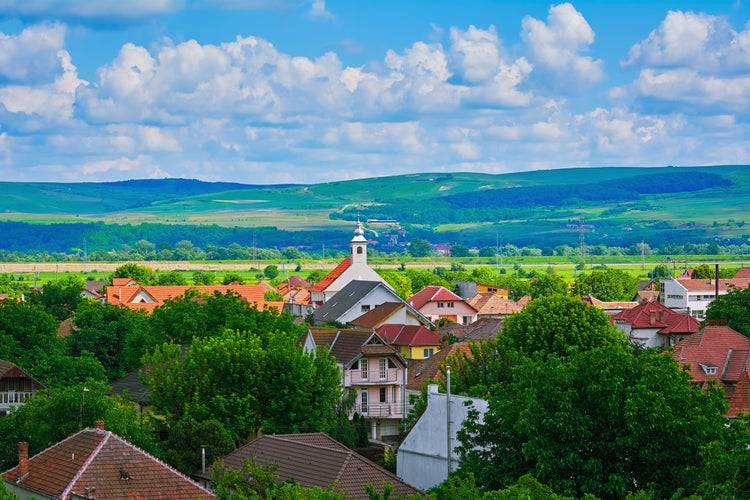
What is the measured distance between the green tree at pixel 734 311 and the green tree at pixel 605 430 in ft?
152

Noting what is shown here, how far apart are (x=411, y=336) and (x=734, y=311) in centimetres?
1941

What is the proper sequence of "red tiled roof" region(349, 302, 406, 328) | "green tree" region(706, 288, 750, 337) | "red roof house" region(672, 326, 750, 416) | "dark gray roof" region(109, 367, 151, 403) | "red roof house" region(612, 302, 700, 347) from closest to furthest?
"dark gray roof" region(109, 367, 151, 403), "red roof house" region(672, 326, 750, 416), "green tree" region(706, 288, 750, 337), "red tiled roof" region(349, 302, 406, 328), "red roof house" region(612, 302, 700, 347)

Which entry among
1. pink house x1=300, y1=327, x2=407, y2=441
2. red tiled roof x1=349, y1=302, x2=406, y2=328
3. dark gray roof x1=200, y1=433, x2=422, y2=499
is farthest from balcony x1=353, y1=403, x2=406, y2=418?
red tiled roof x1=349, y1=302, x2=406, y2=328

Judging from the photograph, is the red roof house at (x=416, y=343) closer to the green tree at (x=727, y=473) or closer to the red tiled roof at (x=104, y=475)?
the red tiled roof at (x=104, y=475)

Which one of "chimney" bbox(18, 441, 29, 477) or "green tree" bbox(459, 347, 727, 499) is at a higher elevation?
"green tree" bbox(459, 347, 727, 499)

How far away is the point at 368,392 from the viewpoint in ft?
228

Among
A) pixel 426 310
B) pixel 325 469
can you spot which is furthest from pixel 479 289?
pixel 325 469

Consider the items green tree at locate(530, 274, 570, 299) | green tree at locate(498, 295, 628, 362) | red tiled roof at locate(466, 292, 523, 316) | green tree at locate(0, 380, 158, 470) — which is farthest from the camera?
green tree at locate(530, 274, 570, 299)

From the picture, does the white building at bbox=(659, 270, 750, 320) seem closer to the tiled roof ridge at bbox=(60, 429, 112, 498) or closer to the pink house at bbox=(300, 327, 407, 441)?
the pink house at bbox=(300, 327, 407, 441)

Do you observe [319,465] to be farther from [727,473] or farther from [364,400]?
[364,400]

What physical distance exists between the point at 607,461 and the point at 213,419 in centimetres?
2010

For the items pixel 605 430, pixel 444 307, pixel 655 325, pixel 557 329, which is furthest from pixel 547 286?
pixel 605 430

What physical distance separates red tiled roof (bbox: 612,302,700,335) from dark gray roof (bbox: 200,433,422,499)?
6045 centimetres

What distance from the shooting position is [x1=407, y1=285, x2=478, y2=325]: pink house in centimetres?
13138
